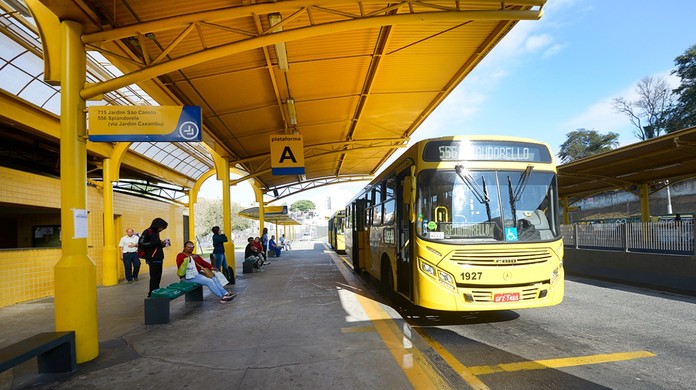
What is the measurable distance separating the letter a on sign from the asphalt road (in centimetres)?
641

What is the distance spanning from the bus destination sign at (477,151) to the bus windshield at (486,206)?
21 cm

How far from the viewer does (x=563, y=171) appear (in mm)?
14484

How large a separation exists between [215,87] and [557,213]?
7426 millimetres

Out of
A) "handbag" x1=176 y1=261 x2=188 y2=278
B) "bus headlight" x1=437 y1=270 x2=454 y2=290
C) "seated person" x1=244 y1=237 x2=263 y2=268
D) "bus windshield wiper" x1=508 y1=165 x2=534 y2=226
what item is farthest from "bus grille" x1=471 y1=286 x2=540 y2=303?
"seated person" x1=244 y1=237 x2=263 y2=268

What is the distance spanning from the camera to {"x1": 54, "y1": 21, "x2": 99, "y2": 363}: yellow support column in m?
4.84

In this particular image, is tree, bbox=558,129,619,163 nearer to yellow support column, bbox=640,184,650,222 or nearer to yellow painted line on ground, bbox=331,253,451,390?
yellow support column, bbox=640,184,650,222

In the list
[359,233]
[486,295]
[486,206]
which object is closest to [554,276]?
[486,295]

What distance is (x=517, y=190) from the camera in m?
6.17

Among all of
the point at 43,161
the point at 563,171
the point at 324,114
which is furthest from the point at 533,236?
the point at 43,161

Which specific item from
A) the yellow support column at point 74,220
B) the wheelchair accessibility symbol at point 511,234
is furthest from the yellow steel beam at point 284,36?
the wheelchair accessibility symbol at point 511,234

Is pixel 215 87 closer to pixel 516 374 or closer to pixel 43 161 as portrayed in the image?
pixel 516 374

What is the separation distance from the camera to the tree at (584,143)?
56.7 meters

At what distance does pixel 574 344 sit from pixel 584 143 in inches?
2549

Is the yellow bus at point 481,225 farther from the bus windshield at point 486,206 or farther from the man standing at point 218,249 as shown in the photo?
the man standing at point 218,249
